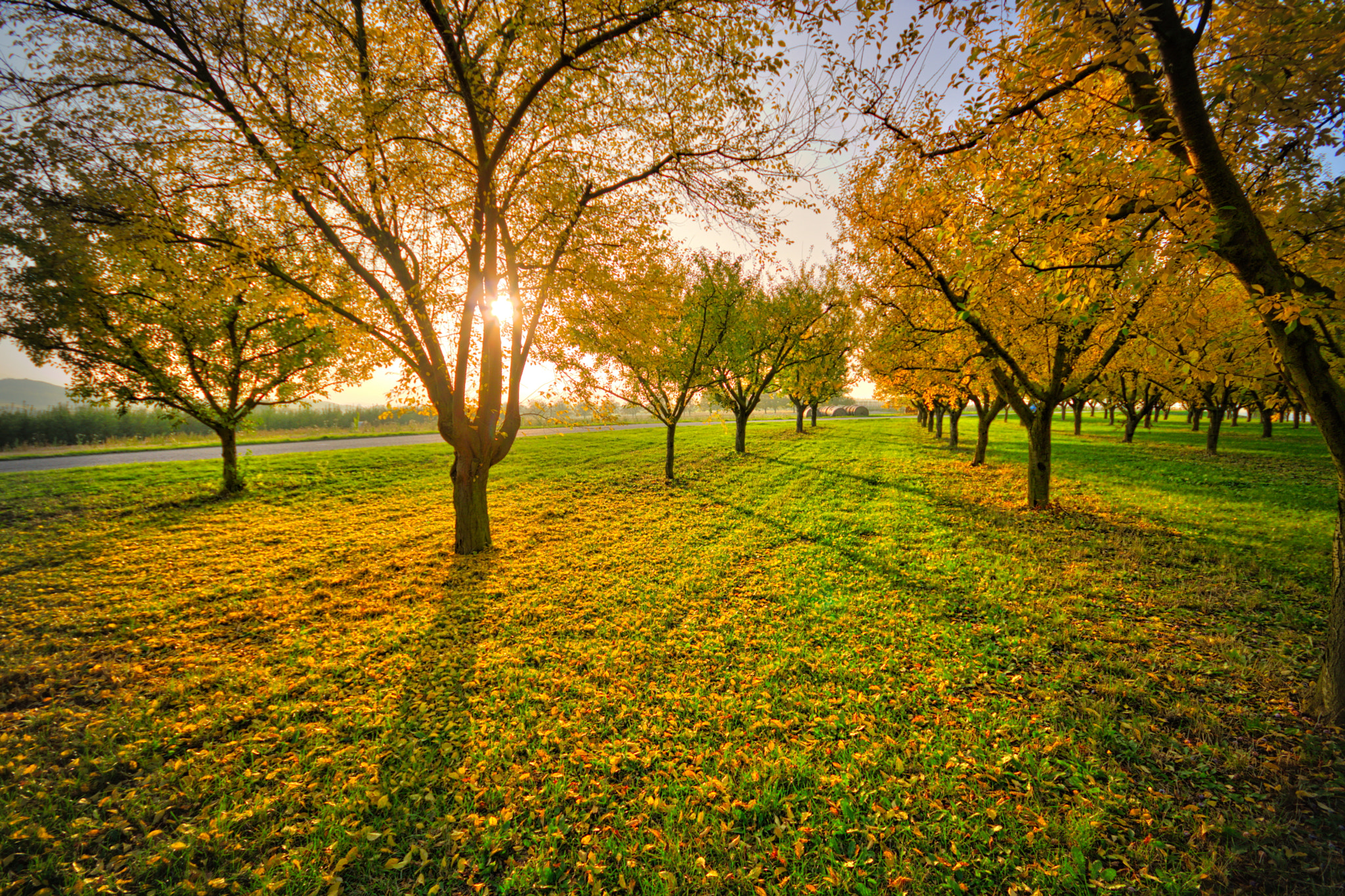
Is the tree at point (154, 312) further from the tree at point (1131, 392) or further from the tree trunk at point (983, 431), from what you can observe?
the tree at point (1131, 392)

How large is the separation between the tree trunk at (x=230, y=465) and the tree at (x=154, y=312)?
2.0 inches

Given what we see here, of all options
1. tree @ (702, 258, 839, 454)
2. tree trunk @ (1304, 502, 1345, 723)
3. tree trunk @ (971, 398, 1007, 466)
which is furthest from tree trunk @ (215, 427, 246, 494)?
tree trunk @ (971, 398, 1007, 466)

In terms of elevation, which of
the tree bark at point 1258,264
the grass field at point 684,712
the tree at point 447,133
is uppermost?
the tree at point 447,133

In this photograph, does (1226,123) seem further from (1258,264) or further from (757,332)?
(757,332)

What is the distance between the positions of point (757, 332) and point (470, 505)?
16662 mm

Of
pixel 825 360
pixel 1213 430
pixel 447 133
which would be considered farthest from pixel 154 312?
pixel 1213 430

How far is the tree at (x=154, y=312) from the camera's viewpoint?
8.17 m

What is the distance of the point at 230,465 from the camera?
54.6 feet

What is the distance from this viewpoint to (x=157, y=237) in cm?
784

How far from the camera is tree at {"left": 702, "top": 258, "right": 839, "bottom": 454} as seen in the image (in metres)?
18.9

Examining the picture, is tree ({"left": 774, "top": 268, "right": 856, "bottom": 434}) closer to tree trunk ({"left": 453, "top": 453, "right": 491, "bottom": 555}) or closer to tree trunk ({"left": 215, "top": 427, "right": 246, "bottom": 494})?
tree trunk ({"left": 453, "top": 453, "right": 491, "bottom": 555})

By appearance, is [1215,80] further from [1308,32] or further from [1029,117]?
[1029,117]

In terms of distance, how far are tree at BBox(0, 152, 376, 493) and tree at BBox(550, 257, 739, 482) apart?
5497mm

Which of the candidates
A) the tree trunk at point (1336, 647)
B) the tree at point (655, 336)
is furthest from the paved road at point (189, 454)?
the tree trunk at point (1336, 647)
